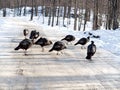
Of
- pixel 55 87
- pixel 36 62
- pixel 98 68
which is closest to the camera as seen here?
pixel 55 87

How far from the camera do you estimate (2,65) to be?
1467 cm

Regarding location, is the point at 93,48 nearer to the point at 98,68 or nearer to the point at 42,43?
the point at 98,68

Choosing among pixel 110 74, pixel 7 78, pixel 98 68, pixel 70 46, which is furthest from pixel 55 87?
pixel 70 46

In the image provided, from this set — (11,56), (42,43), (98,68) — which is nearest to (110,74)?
(98,68)

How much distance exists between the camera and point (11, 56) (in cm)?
1725

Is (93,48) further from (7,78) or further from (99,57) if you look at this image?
(7,78)

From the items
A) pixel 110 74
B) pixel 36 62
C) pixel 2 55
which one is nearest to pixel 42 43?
pixel 2 55

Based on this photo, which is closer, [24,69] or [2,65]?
[24,69]

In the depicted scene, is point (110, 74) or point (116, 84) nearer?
point (116, 84)

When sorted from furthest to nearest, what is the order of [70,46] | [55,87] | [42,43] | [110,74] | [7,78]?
[70,46]
[42,43]
[110,74]
[7,78]
[55,87]

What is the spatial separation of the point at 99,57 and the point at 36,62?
3560 mm

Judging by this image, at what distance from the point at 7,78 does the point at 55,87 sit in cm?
197

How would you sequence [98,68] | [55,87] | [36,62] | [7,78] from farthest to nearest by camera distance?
[36,62]
[98,68]
[7,78]
[55,87]

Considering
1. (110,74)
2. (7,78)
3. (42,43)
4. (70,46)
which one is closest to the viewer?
(7,78)
